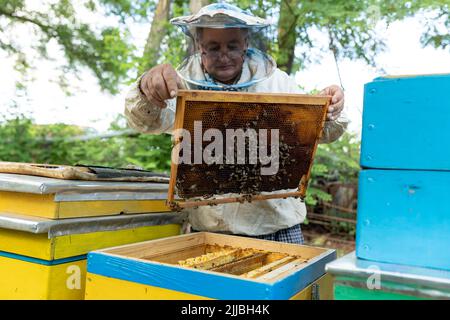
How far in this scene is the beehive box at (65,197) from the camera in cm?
165

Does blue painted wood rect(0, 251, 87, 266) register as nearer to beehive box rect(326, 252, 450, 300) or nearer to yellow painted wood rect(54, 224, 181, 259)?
yellow painted wood rect(54, 224, 181, 259)

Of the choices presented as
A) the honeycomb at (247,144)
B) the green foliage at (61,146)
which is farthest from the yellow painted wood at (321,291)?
the green foliage at (61,146)

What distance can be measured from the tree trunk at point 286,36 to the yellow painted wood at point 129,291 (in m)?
4.79

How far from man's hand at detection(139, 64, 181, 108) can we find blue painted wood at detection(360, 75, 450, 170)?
2.59 feet

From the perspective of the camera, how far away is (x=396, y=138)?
1.21 meters

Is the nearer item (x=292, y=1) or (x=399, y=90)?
(x=399, y=90)

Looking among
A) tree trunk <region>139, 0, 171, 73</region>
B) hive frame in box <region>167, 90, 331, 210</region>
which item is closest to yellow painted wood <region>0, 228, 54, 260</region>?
hive frame in box <region>167, 90, 331, 210</region>

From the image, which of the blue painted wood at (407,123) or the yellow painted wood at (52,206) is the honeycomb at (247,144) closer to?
the yellow painted wood at (52,206)

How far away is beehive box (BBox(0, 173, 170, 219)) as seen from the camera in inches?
65.1

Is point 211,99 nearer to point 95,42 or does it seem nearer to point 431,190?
point 431,190

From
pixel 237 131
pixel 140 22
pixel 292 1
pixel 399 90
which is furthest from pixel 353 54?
pixel 399 90

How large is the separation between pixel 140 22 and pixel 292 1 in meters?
2.75

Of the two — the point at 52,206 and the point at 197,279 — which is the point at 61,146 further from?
the point at 197,279

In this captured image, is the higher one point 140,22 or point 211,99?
point 140,22
